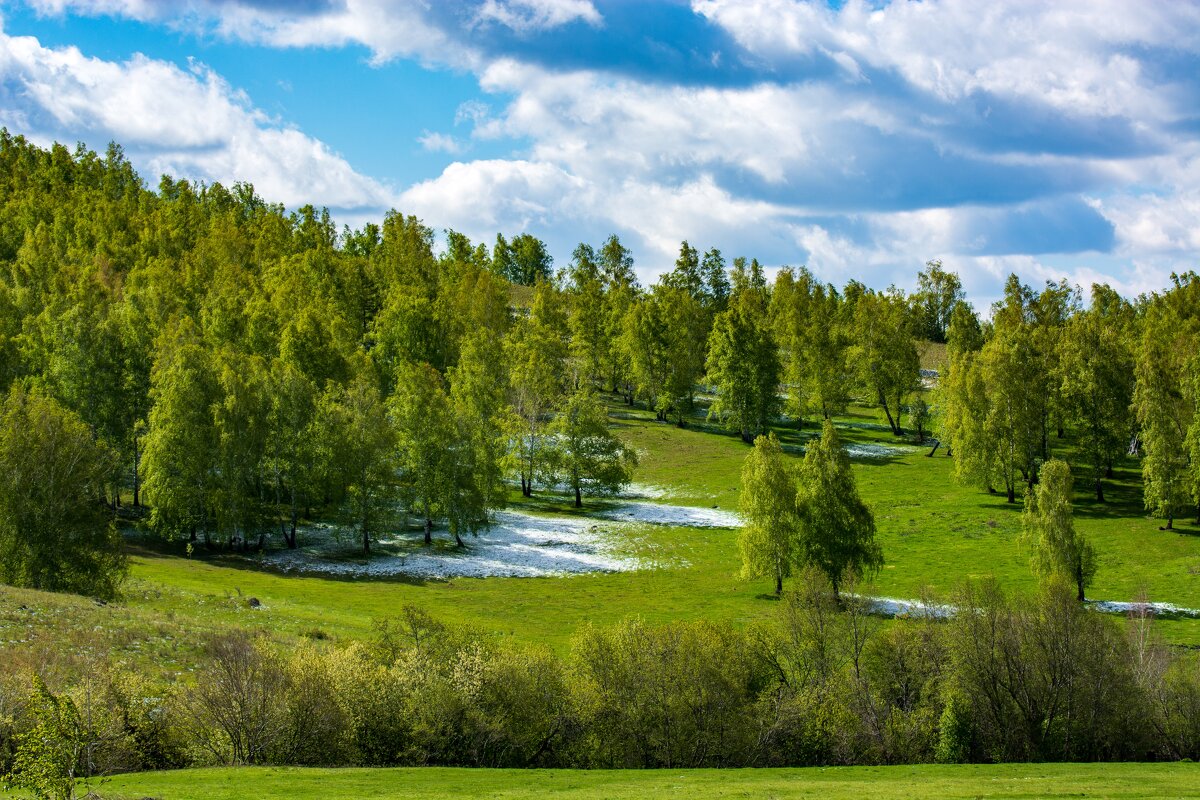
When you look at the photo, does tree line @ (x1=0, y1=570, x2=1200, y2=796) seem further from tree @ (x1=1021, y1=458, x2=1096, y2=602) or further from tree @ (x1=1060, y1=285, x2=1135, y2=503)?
tree @ (x1=1060, y1=285, x2=1135, y2=503)

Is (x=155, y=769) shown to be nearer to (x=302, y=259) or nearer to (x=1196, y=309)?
(x=302, y=259)

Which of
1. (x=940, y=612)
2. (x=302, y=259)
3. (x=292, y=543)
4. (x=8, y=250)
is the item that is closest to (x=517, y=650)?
(x=940, y=612)

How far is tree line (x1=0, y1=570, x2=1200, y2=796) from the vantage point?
1587 inches

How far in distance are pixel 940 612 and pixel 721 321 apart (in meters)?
74.5

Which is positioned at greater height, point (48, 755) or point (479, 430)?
point (479, 430)

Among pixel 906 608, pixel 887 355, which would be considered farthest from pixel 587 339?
pixel 906 608

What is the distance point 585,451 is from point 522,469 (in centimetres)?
752

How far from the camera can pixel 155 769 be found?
39500 mm

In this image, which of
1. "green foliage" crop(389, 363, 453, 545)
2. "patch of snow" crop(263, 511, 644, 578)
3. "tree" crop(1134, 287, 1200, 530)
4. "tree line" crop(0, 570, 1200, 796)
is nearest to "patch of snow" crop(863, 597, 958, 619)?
"tree line" crop(0, 570, 1200, 796)

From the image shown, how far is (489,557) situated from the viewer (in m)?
84.6

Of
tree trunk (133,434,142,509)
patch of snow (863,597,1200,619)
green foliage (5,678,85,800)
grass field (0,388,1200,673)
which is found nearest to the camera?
green foliage (5,678,85,800)

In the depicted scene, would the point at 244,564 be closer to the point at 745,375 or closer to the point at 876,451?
the point at 745,375

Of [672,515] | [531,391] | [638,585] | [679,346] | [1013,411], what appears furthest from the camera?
[679,346]

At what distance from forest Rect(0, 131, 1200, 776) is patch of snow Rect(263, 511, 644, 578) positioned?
2.52 meters
